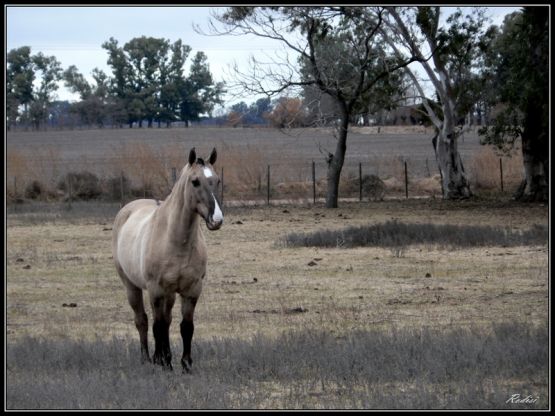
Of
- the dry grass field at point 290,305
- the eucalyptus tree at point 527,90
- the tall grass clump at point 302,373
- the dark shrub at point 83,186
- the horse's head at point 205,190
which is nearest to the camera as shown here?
the tall grass clump at point 302,373

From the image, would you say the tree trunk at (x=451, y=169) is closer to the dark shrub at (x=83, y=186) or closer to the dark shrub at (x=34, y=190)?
the dark shrub at (x=83, y=186)

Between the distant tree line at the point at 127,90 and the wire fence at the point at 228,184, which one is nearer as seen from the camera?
the wire fence at the point at 228,184

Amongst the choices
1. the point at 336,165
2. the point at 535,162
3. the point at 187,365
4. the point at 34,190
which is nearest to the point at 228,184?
the point at 336,165

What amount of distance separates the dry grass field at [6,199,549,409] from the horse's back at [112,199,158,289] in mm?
916

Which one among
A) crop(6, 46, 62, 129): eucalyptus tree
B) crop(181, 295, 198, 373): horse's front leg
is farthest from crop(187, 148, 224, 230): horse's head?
crop(6, 46, 62, 129): eucalyptus tree

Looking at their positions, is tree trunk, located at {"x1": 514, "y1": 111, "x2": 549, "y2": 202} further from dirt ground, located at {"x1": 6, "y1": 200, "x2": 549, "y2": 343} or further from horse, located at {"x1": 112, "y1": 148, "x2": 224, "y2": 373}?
horse, located at {"x1": 112, "y1": 148, "x2": 224, "y2": 373}

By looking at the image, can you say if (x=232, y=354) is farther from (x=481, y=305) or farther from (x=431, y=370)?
(x=481, y=305)

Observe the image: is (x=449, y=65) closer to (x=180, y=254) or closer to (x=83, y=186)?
(x=83, y=186)

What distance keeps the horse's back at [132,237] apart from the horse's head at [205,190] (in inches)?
40.9

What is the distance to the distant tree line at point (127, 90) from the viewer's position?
81.2 m

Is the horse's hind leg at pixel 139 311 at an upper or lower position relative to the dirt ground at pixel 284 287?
upper

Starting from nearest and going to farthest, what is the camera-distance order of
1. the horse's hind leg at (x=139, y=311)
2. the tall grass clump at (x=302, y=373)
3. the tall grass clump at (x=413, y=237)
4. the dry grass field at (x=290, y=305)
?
the tall grass clump at (x=302, y=373) < the dry grass field at (x=290, y=305) < the horse's hind leg at (x=139, y=311) < the tall grass clump at (x=413, y=237)

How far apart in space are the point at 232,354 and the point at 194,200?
1.66 m

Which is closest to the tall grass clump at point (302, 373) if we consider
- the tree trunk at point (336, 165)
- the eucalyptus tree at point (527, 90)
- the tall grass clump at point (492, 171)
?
the eucalyptus tree at point (527, 90)
